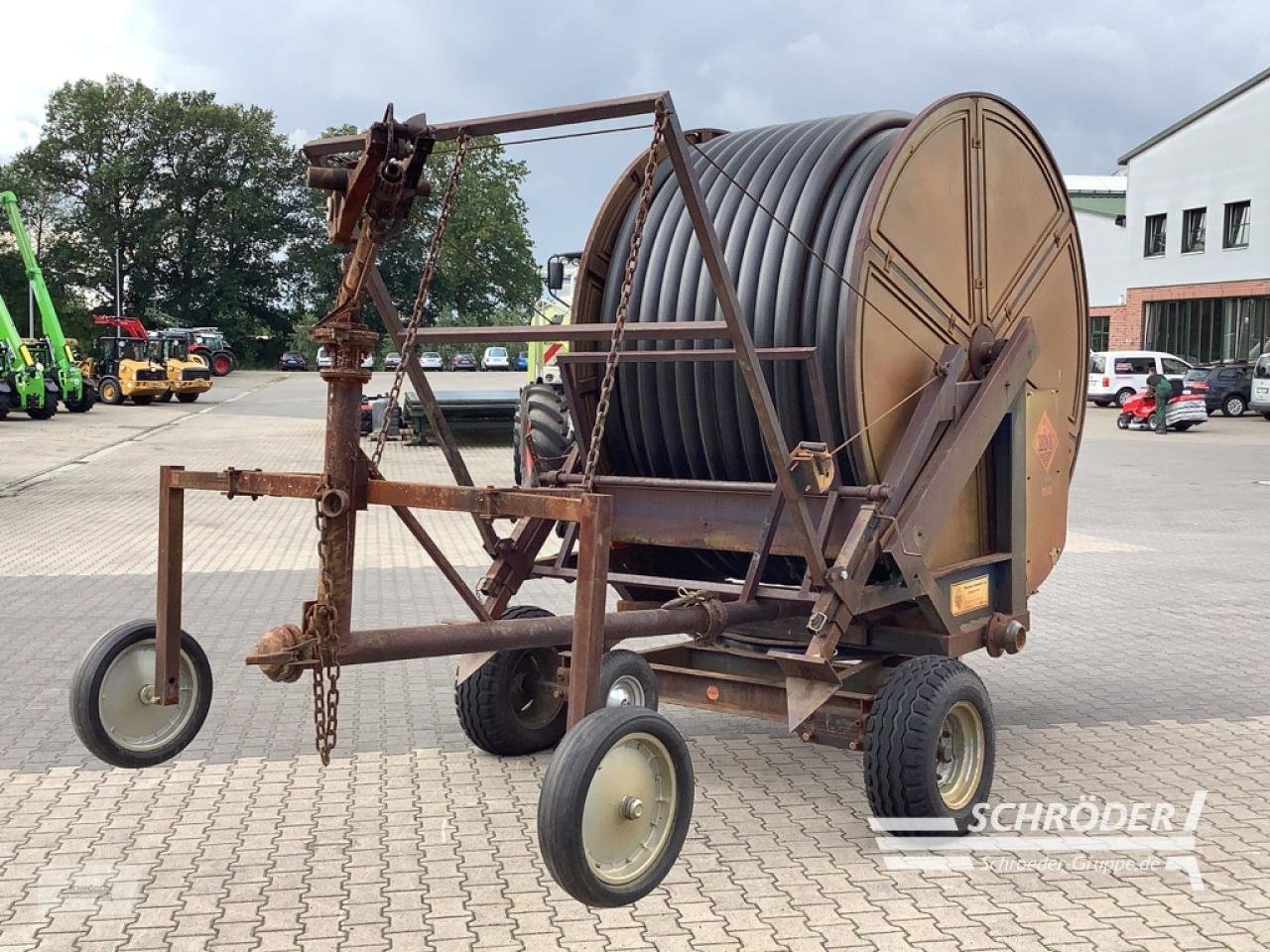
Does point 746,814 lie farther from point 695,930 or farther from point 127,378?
point 127,378

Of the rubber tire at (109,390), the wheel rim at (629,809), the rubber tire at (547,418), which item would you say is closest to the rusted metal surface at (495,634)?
the wheel rim at (629,809)

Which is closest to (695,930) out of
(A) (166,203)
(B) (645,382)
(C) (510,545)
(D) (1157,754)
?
(C) (510,545)

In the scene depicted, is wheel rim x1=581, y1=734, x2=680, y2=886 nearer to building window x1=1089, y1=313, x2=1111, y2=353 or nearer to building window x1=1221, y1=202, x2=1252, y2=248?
building window x1=1221, y1=202, x2=1252, y2=248

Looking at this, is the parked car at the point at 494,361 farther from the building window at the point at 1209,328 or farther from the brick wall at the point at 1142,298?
the building window at the point at 1209,328

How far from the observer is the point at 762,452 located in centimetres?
620

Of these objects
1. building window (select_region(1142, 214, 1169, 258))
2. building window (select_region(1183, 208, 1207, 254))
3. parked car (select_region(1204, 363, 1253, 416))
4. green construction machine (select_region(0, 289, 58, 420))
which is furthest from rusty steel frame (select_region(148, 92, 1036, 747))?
building window (select_region(1142, 214, 1169, 258))

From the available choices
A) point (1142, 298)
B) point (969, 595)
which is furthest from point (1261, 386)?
point (969, 595)

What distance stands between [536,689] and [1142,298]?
4555cm

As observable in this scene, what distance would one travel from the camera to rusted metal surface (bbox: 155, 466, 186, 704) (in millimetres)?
4801

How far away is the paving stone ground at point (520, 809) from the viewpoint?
15.2 feet

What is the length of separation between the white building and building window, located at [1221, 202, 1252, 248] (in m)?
0.03

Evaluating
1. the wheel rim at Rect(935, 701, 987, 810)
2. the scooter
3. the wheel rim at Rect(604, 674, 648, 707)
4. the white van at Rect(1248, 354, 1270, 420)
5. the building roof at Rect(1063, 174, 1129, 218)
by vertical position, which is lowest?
the wheel rim at Rect(935, 701, 987, 810)

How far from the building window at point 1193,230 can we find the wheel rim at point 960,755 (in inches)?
1721

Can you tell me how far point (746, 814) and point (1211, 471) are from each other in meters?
19.2
